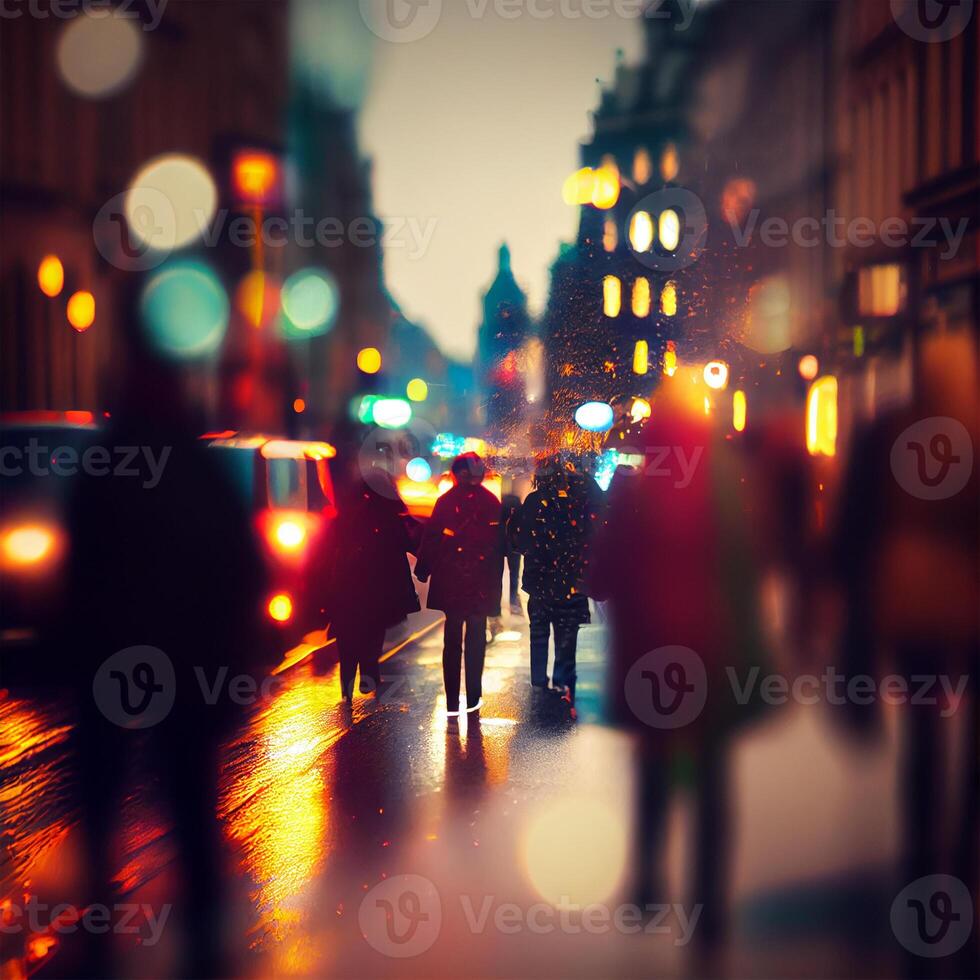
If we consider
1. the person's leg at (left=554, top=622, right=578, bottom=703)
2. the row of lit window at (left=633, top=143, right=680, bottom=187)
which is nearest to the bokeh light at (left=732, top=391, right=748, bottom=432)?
the person's leg at (left=554, top=622, right=578, bottom=703)

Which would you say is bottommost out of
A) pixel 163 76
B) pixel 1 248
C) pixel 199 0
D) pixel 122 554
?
pixel 122 554

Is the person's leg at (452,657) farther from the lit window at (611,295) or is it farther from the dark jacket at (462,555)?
the lit window at (611,295)

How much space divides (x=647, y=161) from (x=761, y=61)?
26400mm

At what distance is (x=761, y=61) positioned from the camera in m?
32.8

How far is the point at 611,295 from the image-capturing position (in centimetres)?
1295

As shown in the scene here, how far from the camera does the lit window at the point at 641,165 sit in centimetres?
5780

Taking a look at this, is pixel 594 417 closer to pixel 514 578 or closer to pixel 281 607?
pixel 281 607

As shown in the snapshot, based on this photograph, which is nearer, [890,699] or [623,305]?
[890,699]

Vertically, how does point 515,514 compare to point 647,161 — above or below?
below

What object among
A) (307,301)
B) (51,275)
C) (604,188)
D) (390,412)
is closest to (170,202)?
→ (51,275)

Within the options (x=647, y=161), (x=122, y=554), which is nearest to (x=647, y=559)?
(x=122, y=554)

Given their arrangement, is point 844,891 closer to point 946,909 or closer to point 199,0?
point 946,909

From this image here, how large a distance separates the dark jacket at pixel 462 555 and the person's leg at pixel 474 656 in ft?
0.50

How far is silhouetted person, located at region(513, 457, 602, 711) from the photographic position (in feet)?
26.6
